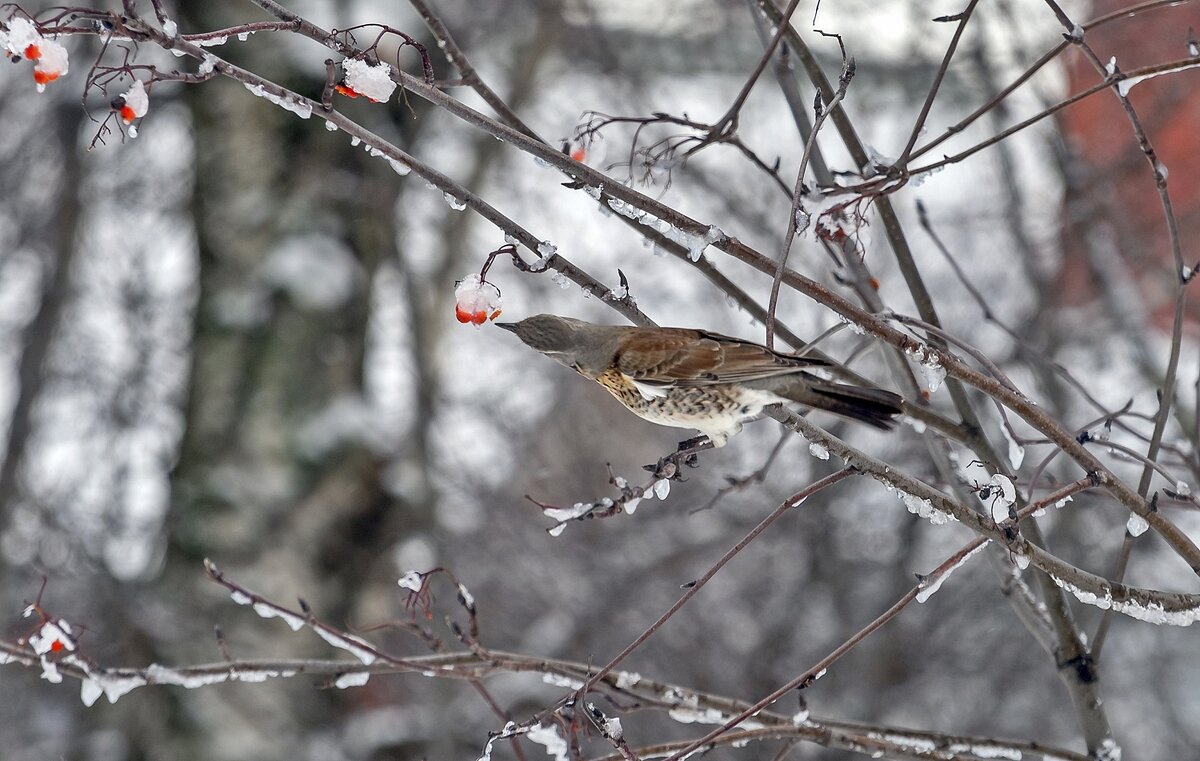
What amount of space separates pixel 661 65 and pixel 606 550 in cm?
312

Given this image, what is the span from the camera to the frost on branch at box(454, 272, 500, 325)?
2.09 metres

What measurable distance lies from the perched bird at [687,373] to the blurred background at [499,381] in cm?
215

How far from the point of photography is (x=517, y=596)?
7320 mm

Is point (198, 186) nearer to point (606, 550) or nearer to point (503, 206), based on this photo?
point (503, 206)

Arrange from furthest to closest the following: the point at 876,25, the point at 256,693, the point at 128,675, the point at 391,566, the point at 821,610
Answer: the point at 821,610
the point at 876,25
the point at 391,566
the point at 256,693
the point at 128,675

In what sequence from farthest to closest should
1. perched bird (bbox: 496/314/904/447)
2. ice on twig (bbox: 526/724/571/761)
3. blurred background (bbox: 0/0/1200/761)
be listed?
blurred background (bbox: 0/0/1200/761)
perched bird (bbox: 496/314/904/447)
ice on twig (bbox: 526/724/571/761)

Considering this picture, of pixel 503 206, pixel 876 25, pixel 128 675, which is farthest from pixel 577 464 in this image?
pixel 128 675

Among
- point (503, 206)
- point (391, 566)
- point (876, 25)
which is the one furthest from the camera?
point (503, 206)

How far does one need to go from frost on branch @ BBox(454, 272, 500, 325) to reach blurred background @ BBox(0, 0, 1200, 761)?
2.93m

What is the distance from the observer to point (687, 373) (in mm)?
2719

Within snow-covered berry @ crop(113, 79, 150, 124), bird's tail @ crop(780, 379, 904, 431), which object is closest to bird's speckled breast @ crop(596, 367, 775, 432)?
bird's tail @ crop(780, 379, 904, 431)

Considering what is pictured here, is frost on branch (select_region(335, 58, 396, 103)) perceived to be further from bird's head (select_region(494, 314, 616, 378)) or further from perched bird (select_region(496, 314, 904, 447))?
bird's head (select_region(494, 314, 616, 378))

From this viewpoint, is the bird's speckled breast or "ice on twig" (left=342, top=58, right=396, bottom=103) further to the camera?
the bird's speckled breast

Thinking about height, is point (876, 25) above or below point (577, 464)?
above
